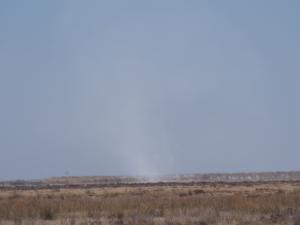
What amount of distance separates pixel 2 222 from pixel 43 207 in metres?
4.78

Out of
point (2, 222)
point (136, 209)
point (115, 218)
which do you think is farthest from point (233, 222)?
point (2, 222)

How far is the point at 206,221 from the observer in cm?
2155

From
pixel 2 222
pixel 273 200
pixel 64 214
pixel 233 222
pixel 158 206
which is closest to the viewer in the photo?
pixel 233 222

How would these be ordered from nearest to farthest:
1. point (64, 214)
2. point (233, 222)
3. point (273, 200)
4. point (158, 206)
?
point (233, 222)
point (64, 214)
point (158, 206)
point (273, 200)

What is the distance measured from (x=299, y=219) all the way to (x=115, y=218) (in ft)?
24.1

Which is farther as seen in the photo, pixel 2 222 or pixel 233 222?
pixel 2 222

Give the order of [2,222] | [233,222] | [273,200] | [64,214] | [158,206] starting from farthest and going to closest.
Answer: [273,200]
[158,206]
[64,214]
[2,222]
[233,222]

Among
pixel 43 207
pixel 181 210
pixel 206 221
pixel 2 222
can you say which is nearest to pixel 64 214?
pixel 43 207

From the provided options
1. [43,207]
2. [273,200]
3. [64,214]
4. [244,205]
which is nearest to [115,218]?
[64,214]

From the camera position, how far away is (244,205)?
88.6 ft

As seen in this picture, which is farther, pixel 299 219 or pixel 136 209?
pixel 136 209

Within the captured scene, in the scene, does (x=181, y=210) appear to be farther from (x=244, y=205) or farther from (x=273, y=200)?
(x=273, y=200)

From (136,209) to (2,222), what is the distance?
6859 millimetres

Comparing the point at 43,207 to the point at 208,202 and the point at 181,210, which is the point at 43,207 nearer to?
the point at 181,210
